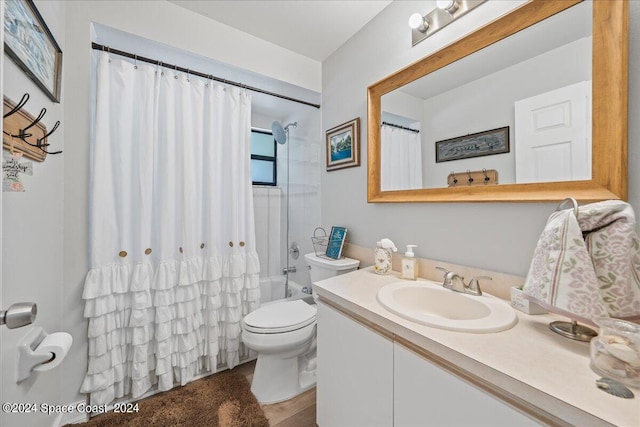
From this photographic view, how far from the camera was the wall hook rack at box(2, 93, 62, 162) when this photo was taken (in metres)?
0.79

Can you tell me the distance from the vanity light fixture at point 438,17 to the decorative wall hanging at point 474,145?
57 cm

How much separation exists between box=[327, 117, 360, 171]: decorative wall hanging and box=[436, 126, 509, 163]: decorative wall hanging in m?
0.58

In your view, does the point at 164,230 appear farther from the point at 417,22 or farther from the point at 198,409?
the point at 417,22

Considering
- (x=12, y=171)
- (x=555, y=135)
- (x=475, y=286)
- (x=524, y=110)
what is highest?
(x=524, y=110)

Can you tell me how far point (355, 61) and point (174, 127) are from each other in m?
1.28

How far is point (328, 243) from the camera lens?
182cm

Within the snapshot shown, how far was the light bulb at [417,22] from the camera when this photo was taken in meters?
1.24

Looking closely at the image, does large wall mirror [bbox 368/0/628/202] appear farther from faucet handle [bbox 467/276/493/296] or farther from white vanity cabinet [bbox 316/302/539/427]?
white vanity cabinet [bbox 316/302/539/427]

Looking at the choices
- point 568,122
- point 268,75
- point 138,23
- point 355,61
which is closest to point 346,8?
point 355,61

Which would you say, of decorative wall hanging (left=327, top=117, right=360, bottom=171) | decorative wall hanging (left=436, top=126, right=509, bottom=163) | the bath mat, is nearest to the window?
decorative wall hanging (left=327, top=117, right=360, bottom=171)

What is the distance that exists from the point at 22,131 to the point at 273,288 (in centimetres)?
216

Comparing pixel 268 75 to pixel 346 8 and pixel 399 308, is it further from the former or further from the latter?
pixel 399 308

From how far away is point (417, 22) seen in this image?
1246 millimetres

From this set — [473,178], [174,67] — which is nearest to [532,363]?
[473,178]
